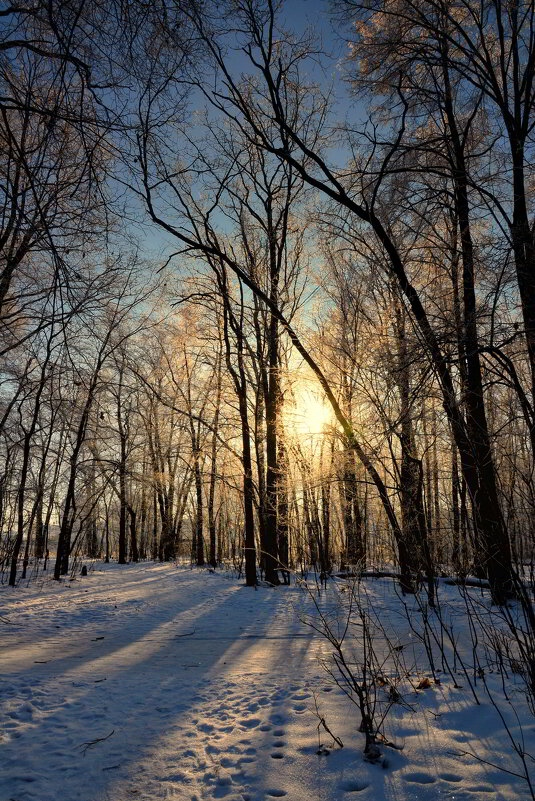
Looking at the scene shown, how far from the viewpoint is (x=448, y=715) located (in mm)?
2734

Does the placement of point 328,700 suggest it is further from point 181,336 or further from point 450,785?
point 181,336

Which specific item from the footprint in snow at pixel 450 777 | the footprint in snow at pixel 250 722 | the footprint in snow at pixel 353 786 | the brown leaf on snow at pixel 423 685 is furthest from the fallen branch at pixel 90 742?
the brown leaf on snow at pixel 423 685

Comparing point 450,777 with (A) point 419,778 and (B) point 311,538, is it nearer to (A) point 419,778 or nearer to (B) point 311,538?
(A) point 419,778

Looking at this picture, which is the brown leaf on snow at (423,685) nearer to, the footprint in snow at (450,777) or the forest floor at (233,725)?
the forest floor at (233,725)

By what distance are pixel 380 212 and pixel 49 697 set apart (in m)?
7.74

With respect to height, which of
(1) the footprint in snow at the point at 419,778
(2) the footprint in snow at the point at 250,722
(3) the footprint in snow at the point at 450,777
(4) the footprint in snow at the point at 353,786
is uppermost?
(3) the footprint in snow at the point at 450,777

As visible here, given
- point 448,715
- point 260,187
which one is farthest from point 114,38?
point 260,187

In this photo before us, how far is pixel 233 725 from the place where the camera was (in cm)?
279

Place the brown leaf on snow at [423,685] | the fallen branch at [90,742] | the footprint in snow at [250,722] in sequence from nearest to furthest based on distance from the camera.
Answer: the fallen branch at [90,742]
the footprint in snow at [250,722]
the brown leaf on snow at [423,685]

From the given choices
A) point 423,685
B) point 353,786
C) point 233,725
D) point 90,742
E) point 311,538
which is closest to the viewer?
point 353,786

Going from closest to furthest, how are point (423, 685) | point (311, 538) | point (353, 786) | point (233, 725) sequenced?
point (353, 786) < point (233, 725) < point (423, 685) < point (311, 538)

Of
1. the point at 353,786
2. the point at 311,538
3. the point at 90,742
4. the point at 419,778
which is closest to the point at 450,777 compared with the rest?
the point at 419,778

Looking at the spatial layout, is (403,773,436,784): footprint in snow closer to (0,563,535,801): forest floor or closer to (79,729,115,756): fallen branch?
(0,563,535,801): forest floor

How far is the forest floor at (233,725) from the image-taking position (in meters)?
2.07
